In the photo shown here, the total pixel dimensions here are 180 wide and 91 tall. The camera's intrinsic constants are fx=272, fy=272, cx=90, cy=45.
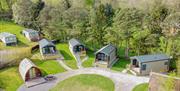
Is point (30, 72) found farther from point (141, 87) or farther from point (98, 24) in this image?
point (98, 24)

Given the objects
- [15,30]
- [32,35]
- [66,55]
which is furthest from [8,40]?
[66,55]

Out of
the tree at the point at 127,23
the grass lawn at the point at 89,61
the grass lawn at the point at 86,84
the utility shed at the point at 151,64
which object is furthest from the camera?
the tree at the point at 127,23

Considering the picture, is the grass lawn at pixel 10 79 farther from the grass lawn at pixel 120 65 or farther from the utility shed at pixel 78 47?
the grass lawn at pixel 120 65

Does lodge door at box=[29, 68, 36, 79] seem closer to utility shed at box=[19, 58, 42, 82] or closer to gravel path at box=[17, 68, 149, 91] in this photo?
utility shed at box=[19, 58, 42, 82]

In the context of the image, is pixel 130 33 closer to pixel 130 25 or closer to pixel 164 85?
pixel 130 25

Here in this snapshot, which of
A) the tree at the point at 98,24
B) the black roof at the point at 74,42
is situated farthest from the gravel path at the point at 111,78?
the tree at the point at 98,24

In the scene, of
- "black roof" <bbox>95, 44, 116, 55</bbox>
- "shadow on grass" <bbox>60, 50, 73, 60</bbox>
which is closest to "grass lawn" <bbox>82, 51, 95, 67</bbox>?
"black roof" <bbox>95, 44, 116, 55</bbox>
